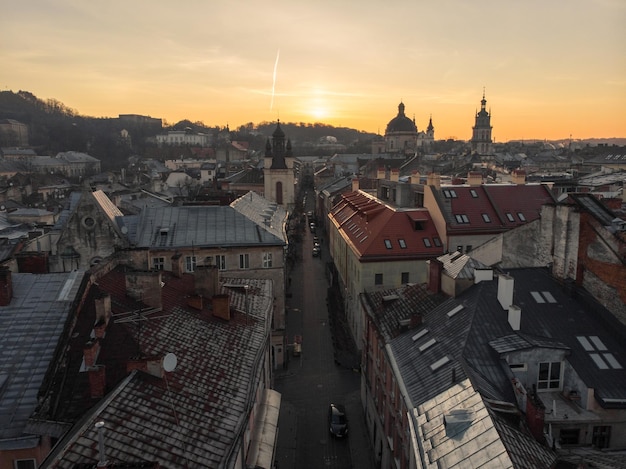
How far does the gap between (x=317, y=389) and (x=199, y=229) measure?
14.4m

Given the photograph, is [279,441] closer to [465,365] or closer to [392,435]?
[392,435]

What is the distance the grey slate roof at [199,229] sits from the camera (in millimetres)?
37469

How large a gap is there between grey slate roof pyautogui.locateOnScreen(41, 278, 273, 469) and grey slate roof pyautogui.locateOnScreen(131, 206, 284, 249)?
15648 millimetres

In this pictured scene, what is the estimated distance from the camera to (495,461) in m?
13.2

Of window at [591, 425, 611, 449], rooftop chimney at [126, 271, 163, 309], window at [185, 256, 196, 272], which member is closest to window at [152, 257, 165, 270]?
window at [185, 256, 196, 272]

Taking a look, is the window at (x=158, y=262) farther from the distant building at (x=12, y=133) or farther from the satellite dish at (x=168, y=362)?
the distant building at (x=12, y=133)

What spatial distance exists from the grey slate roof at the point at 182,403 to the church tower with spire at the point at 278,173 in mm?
56317

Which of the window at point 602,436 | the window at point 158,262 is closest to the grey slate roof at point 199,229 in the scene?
the window at point 158,262

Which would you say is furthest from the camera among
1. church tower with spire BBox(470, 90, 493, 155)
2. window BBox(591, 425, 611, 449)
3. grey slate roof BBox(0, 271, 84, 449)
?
church tower with spire BBox(470, 90, 493, 155)

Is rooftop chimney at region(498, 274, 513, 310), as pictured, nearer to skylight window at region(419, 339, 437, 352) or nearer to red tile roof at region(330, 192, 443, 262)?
skylight window at region(419, 339, 437, 352)

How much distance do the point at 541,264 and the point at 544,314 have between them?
226 inches

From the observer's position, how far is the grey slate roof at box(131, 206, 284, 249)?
37.5m

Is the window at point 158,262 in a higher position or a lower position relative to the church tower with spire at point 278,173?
lower

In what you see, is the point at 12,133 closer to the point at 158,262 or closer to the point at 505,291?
the point at 158,262
